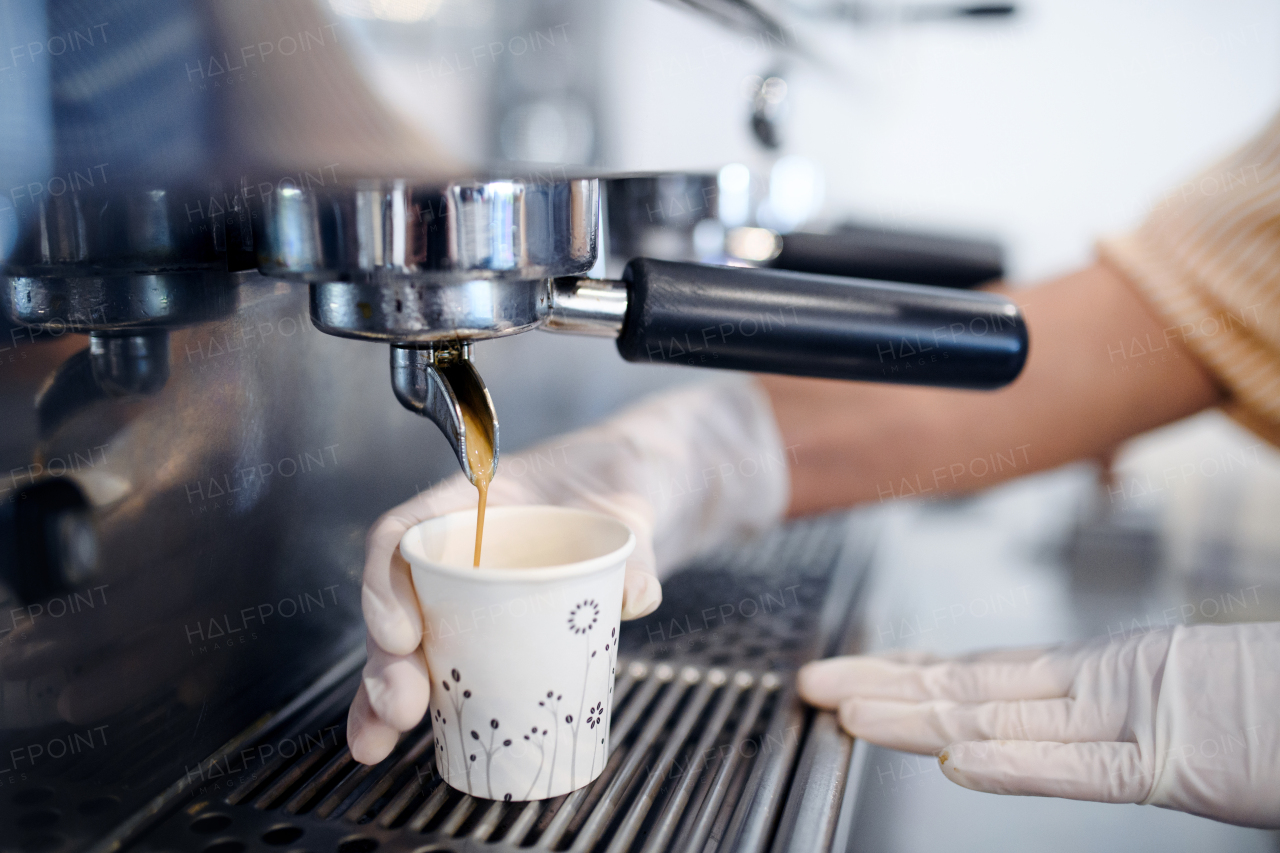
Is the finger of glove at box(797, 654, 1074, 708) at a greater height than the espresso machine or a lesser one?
lesser

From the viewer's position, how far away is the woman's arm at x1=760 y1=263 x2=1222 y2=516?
2.49ft

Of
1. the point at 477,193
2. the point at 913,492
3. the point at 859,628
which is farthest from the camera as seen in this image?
the point at 913,492

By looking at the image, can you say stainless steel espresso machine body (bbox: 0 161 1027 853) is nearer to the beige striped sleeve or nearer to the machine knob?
the machine knob

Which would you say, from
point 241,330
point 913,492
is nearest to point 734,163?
point 913,492

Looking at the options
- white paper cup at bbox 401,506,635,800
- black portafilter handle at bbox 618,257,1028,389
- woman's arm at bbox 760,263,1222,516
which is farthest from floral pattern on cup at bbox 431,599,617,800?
woman's arm at bbox 760,263,1222,516

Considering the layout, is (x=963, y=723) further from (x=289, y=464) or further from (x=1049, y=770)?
(x=289, y=464)

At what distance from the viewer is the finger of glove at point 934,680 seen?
1.42 ft

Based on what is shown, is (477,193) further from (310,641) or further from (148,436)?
(310,641)

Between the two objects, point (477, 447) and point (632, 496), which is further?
point (632, 496)

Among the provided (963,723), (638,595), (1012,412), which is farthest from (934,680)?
(1012,412)

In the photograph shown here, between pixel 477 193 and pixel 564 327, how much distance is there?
0.09m

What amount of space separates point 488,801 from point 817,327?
0.71 ft

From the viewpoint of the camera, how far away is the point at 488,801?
0.35 metres

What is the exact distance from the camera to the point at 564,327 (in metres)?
0.35
